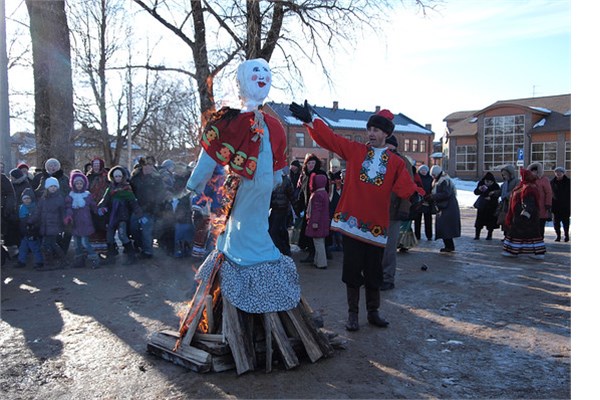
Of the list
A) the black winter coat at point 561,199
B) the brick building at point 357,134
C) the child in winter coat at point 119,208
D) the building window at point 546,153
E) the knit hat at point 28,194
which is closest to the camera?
the knit hat at point 28,194

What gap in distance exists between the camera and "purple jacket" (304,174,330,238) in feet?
26.8

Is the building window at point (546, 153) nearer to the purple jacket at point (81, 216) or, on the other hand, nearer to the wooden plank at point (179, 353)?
the purple jacket at point (81, 216)

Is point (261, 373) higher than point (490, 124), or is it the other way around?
point (490, 124)

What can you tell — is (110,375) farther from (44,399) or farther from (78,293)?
(78,293)

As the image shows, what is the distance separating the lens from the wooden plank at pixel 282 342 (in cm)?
382

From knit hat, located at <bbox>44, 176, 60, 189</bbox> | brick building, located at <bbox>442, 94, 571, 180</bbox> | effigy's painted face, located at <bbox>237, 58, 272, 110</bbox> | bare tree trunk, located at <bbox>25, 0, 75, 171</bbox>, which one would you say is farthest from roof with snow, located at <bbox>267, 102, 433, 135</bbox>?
effigy's painted face, located at <bbox>237, 58, 272, 110</bbox>

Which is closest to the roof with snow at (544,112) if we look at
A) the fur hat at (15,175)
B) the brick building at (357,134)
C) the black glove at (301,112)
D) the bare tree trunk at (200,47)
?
the brick building at (357,134)

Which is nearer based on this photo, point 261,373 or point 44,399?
point 44,399

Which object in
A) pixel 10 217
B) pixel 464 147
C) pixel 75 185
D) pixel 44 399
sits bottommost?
pixel 44 399

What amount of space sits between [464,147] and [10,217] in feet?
143

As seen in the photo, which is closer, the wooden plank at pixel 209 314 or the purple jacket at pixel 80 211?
the wooden plank at pixel 209 314

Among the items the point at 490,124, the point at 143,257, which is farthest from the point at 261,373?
the point at 490,124

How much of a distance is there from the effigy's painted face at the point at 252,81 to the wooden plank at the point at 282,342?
66.8 inches

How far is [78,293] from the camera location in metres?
6.59
